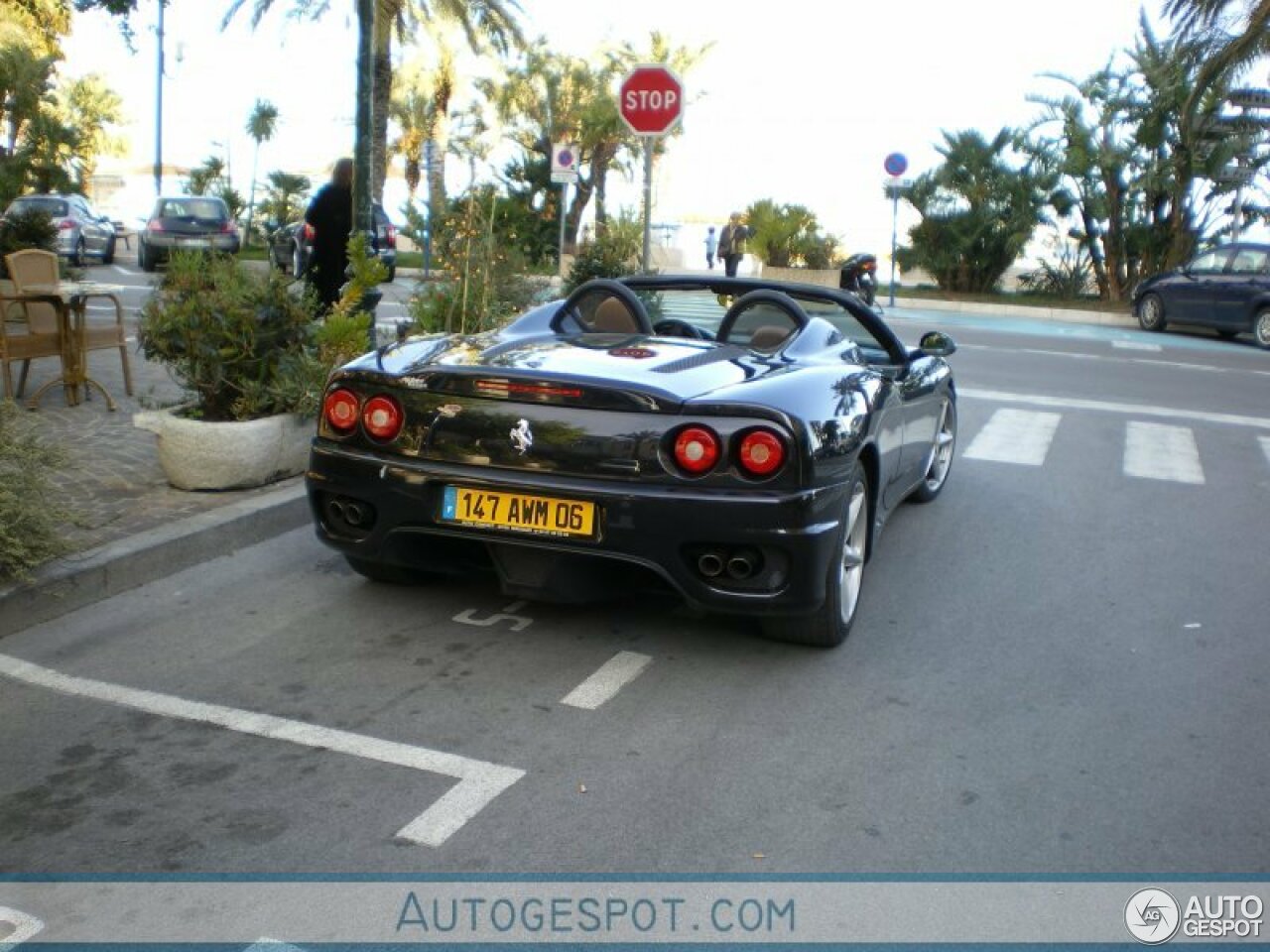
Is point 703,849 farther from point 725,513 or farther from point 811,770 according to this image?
point 725,513

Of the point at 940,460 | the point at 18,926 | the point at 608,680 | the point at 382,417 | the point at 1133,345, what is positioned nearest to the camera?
the point at 18,926

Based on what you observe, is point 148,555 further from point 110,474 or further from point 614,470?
point 614,470

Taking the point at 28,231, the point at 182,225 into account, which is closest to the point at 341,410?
the point at 28,231

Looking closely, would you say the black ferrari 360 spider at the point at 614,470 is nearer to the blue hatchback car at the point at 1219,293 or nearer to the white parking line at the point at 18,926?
the white parking line at the point at 18,926

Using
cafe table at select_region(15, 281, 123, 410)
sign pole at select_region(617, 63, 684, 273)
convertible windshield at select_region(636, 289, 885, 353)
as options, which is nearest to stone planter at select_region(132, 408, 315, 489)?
convertible windshield at select_region(636, 289, 885, 353)

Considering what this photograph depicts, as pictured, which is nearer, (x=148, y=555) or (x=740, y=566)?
(x=740, y=566)

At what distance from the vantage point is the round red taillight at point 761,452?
14.5 ft

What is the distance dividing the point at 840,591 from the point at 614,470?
964 millimetres

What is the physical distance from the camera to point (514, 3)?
2939 centimetres

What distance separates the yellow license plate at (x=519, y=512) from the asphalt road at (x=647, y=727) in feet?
1.64

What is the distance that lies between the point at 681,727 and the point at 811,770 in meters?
0.47

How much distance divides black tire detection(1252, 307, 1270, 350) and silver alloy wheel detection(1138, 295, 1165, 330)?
241 centimetres

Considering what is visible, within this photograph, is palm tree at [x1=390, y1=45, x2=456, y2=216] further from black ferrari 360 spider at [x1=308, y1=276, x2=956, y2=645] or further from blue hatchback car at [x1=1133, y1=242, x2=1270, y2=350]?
black ferrari 360 spider at [x1=308, y1=276, x2=956, y2=645]

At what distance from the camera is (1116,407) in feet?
40.0
